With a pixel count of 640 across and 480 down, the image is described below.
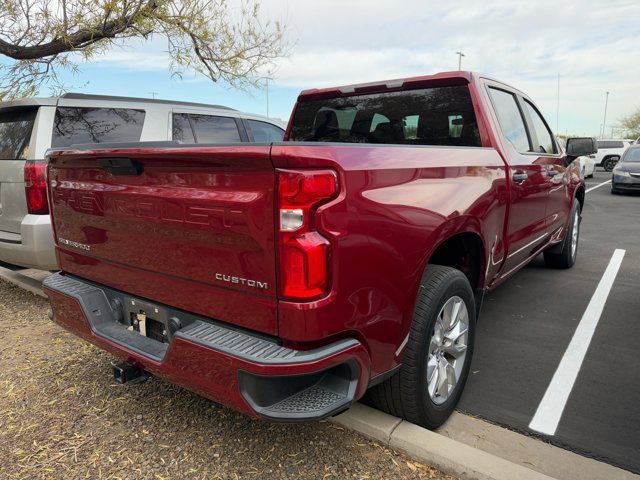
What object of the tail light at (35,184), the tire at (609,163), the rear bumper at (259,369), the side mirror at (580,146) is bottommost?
the tire at (609,163)

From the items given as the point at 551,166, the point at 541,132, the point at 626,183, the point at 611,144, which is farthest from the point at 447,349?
the point at 611,144

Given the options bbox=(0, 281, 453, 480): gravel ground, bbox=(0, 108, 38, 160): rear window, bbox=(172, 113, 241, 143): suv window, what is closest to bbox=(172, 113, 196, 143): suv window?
bbox=(172, 113, 241, 143): suv window

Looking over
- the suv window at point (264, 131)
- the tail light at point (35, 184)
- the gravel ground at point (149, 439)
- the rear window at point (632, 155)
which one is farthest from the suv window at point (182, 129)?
the rear window at point (632, 155)

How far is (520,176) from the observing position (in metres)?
3.38

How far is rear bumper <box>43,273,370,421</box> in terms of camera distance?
6.04 ft

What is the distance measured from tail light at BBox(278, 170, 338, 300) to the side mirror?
13.1 feet

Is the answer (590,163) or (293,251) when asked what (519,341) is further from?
(590,163)

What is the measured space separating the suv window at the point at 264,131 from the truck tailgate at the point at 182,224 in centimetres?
380

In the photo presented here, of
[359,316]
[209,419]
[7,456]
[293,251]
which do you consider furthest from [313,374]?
[7,456]

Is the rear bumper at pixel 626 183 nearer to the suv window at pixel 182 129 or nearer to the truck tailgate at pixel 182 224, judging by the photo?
the suv window at pixel 182 129

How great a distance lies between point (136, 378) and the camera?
103 inches

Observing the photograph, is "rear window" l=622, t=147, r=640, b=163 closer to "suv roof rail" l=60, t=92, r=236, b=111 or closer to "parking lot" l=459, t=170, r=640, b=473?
"parking lot" l=459, t=170, r=640, b=473

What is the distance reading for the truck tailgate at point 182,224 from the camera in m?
1.86

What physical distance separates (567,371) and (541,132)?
2.27 m
